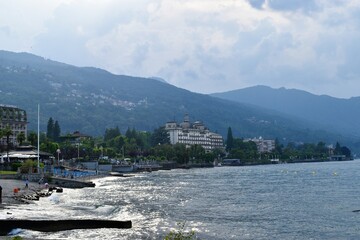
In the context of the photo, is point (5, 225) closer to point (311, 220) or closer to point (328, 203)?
point (311, 220)

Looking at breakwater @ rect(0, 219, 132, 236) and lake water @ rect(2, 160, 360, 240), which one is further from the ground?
breakwater @ rect(0, 219, 132, 236)

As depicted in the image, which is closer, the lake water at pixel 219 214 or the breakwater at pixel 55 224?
the breakwater at pixel 55 224

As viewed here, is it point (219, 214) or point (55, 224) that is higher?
point (55, 224)

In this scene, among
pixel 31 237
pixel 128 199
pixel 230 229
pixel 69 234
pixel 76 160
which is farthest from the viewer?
pixel 76 160

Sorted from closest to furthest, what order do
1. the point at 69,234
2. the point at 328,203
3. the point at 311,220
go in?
the point at 69,234
the point at 311,220
the point at 328,203

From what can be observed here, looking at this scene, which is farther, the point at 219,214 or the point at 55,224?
the point at 219,214

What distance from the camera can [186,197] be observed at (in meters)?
81.3

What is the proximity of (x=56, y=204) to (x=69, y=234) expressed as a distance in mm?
24426

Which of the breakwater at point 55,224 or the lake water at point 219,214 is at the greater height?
the breakwater at point 55,224

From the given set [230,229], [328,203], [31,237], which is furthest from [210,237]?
[328,203]

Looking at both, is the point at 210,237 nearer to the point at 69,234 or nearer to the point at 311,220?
the point at 69,234

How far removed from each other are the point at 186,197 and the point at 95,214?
27.6 metres

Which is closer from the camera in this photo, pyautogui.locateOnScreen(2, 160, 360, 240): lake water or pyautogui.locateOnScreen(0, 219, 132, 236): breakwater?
pyautogui.locateOnScreen(0, 219, 132, 236): breakwater

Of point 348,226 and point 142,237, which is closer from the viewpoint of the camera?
point 142,237
